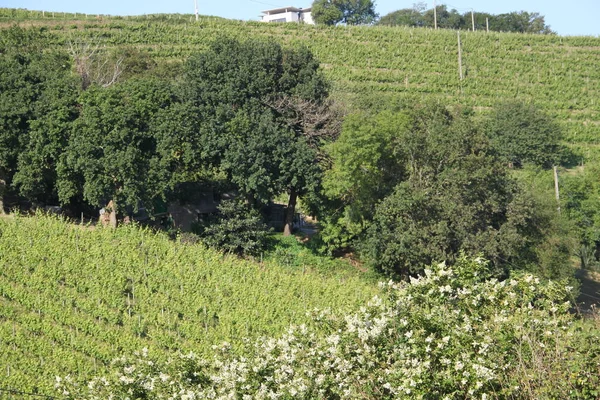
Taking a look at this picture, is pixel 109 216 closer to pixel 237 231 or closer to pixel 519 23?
pixel 237 231

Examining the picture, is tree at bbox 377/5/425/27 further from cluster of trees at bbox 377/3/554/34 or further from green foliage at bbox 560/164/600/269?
green foliage at bbox 560/164/600/269

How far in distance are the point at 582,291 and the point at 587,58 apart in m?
41.5

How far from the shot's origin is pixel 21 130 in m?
31.9

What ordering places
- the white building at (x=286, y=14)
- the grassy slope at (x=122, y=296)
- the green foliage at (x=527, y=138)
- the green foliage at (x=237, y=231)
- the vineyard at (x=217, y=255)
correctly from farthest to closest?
1. the white building at (x=286, y=14)
2. the green foliage at (x=527, y=138)
3. the green foliage at (x=237, y=231)
4. the grassy slope at (x=122, y=296)
5. the vineyard at (x=217, y=255)

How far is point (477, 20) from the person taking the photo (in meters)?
105

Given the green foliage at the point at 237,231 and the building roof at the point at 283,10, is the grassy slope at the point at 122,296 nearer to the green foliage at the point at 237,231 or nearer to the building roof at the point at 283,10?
the green foliage at the point at 237,231

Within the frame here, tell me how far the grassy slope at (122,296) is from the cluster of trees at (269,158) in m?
2.01

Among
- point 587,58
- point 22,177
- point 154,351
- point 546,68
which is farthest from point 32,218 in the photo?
point 587,58

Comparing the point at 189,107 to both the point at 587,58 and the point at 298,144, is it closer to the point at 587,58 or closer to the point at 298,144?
the point at 298,144

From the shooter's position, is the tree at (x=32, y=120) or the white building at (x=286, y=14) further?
the white building at (x=286, y=14)

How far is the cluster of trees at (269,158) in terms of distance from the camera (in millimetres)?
31281

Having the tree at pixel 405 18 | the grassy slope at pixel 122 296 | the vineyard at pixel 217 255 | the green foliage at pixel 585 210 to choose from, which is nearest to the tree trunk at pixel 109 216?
the vineyard at pixel 217 255

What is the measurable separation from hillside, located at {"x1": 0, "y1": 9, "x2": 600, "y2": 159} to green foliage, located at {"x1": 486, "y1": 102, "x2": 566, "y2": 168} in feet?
16.9

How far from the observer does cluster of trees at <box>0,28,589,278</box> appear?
3128cm
